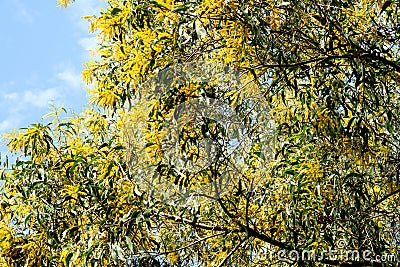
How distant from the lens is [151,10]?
10.7ft

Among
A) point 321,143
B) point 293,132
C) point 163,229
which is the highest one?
point 293,132

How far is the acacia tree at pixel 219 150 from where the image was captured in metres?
3.12

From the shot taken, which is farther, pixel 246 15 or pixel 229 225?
pixel 229 225

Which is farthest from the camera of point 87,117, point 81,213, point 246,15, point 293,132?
point 87,117

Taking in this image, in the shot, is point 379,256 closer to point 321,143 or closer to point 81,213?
point 321,143

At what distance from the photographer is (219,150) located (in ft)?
10.7

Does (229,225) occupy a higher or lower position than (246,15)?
lower

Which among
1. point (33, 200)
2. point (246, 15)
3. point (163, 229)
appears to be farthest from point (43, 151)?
point (246, 15)

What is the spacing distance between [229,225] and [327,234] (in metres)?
0.57

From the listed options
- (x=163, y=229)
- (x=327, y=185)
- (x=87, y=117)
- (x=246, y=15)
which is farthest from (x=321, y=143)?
(x=87, y=117)

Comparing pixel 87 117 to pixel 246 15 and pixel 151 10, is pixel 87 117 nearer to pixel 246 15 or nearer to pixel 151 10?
pixel 151 10

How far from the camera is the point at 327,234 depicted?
3.22 metres

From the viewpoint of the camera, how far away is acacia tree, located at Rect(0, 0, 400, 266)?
312 cm

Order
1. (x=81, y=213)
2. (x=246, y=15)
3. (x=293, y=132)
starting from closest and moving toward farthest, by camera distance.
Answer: (x=246, y=15) → (x=81, y=213) → (x=293, y=132)
